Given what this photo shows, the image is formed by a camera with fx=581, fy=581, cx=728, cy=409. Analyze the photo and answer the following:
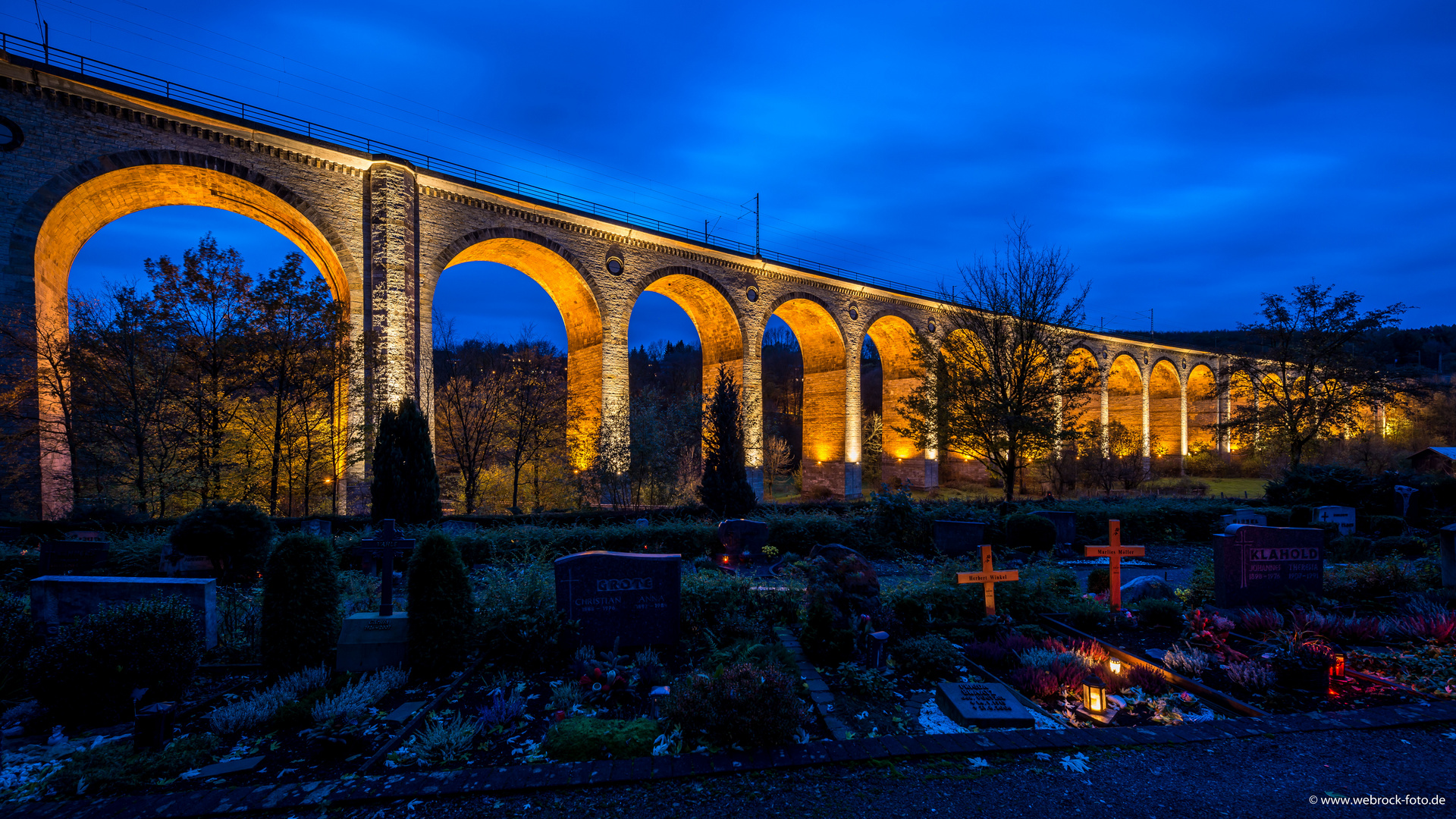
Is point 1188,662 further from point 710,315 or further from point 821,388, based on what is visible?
point 821,388

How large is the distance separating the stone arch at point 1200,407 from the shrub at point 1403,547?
37.6m

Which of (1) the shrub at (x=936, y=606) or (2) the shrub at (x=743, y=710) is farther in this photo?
(1) the shrub at (x=936, y=606)

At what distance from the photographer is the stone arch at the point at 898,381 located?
27141 mm

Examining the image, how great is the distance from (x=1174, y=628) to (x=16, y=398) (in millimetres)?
18292

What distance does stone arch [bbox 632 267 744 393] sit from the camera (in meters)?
21.0

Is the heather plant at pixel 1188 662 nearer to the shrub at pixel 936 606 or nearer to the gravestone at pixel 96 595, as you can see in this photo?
the shrub at pixel 936 606

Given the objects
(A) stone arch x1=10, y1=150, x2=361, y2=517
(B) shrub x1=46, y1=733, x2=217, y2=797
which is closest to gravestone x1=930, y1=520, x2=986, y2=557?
(B) shrub x1=46, y1=733, x2=217, y2=797

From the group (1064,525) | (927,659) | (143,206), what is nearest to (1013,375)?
(1064,525)

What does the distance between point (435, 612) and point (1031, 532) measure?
377 inches

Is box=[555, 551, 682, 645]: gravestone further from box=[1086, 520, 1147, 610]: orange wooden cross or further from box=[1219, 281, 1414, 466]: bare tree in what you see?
box=[1219, 281, 1414, 466]: bare tree

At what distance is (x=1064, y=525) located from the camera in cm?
1114

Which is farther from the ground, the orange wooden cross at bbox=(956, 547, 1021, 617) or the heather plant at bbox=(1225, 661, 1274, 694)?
the orange wooden cross at bbox=(956, 547, 1021, 617)

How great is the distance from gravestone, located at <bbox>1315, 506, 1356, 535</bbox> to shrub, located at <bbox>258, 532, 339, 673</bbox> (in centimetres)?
1613

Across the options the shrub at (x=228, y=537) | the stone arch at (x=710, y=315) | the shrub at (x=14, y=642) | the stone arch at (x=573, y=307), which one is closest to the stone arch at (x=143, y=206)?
the stone arch at (x=573, y=307)
